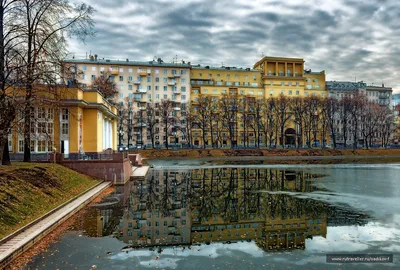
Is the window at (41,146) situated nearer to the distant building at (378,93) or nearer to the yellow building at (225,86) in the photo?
the yellow building at (225,86)

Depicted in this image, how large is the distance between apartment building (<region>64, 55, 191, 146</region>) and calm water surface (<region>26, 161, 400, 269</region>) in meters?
79.4

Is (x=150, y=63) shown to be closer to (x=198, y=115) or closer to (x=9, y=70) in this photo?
(x=198, y=115)

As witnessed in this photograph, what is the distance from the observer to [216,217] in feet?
60.9

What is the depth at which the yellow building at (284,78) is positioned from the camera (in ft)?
371

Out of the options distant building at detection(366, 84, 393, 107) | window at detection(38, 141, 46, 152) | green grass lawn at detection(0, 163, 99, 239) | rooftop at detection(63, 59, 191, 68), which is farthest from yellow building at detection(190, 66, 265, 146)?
green grass lawn at detection(0, 163, 99, 239)

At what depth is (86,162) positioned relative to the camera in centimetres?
3184

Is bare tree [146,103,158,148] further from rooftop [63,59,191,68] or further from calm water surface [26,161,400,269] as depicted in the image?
calm water surface [26,161,400,269]

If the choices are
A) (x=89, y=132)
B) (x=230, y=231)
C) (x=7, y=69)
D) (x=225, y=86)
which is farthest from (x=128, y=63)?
(x=230, y=231)

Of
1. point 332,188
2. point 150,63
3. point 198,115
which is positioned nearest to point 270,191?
point 332,188

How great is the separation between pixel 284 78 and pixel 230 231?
103 meters

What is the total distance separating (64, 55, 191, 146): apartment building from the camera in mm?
104688

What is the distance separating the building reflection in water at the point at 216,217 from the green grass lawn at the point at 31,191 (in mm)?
Result: 2755

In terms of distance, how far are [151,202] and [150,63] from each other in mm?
92337

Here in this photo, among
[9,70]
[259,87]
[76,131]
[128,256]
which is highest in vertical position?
[259,87]
